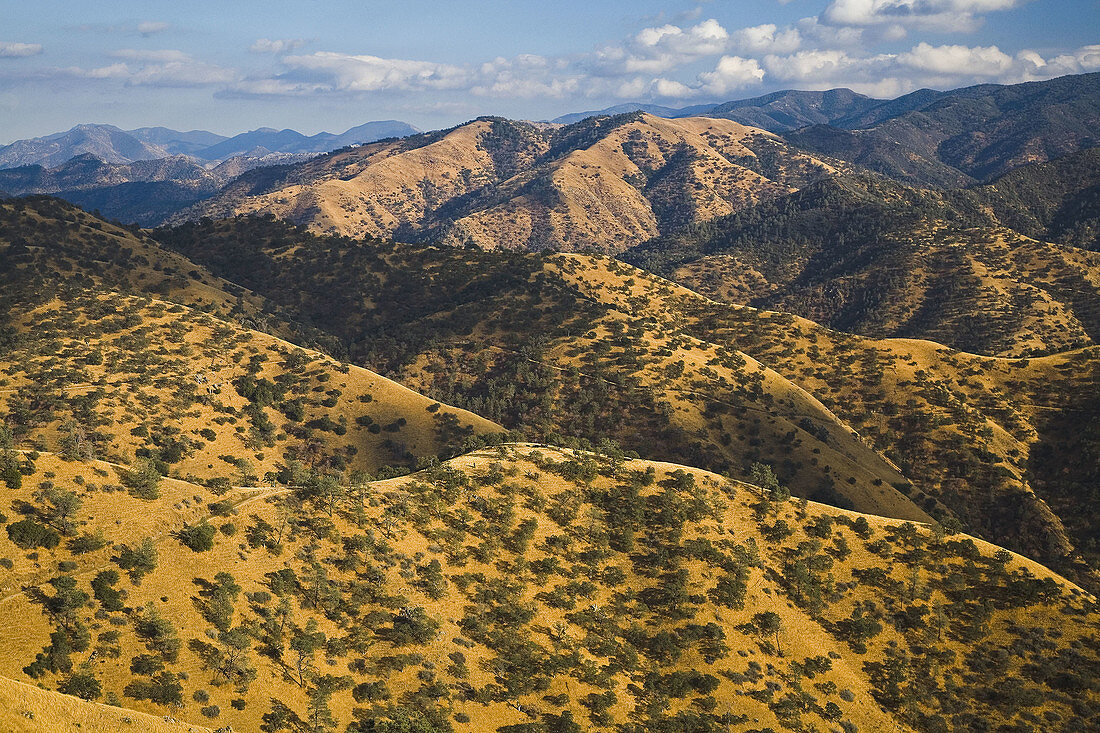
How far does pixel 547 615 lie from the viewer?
63.7 meters

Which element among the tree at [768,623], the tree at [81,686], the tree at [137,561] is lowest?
the tree at [768,623]

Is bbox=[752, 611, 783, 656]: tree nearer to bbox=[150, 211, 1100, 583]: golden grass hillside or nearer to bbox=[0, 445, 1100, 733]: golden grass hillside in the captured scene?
bbox=[0, 445, 1100, 733]: golden grass hillside

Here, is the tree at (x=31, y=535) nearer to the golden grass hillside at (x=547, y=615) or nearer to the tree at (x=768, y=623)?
the golden grass hillside at (x=547, y=615)

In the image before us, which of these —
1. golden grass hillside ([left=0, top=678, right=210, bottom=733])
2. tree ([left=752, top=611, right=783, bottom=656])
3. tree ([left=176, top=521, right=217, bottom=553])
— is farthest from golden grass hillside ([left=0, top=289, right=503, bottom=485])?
golden grass hillside ([left=0, top=678, right=210, bottom=733])

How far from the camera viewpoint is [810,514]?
81875 millimetres

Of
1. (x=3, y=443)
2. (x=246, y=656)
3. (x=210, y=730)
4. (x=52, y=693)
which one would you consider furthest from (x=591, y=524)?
(x=3, y=443)

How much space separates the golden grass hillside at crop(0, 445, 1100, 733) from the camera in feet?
159

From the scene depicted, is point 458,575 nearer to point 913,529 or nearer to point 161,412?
point 913,529

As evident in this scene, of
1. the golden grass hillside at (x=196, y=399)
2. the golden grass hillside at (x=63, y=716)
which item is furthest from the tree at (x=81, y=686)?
the golden grass hillside at (x=196, y=399)

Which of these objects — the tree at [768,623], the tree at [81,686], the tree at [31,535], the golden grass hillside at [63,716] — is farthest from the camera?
the tree at [768,623]

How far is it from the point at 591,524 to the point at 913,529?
3916 cm

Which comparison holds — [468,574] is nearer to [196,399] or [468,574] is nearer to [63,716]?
[63,716]

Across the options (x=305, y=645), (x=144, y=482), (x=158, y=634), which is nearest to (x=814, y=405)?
(x=305, y=645)

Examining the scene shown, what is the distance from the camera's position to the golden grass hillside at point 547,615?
4850 centimetres
